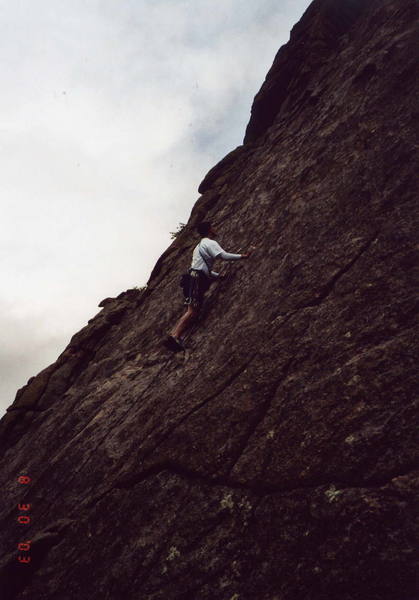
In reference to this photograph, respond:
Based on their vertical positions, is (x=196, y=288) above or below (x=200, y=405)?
above

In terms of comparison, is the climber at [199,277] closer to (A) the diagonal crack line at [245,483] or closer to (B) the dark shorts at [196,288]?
(B) the dark shorts at [196,288]

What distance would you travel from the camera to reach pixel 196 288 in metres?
11.8

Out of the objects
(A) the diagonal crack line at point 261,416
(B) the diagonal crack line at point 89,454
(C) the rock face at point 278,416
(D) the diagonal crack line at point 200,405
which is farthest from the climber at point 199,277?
(A) the diagonal crack line at point 261,416

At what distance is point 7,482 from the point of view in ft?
40.2

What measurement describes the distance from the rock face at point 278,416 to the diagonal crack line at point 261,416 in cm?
2

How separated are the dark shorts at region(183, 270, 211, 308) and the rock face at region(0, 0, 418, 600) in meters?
0.39

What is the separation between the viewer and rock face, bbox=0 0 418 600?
515 centimetres

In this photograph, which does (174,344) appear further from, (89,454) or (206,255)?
(89,454)

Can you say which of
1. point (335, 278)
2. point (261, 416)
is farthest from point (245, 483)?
point (335, 278)

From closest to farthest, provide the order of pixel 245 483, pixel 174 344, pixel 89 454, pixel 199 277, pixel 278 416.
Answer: pixel 245 483 → pixel 278 416 → pixel 89 454 → pixel 174 344 → pixel 199 277

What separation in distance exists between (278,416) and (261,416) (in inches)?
14.5

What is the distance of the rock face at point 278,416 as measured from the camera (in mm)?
5146

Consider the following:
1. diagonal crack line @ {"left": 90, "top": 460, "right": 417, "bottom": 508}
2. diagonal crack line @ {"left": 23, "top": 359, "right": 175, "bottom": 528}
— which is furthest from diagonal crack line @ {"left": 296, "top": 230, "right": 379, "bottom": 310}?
diagonal crack line @ {"left": 23, "top": 359, "right": 175, "bottom": 528}

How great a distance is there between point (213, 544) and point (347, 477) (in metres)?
2.26
